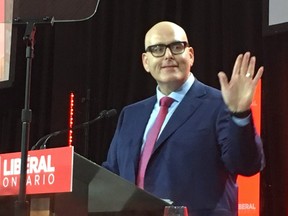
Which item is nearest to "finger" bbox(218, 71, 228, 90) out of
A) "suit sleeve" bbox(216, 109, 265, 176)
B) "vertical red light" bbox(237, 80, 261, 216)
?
"suit sleeve" bbox(216, 109, 265, 176)

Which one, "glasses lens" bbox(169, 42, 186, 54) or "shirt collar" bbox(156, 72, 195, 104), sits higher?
"glasses lens" bbox(169, 42, 186, 54)

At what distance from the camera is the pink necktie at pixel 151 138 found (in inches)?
83.8

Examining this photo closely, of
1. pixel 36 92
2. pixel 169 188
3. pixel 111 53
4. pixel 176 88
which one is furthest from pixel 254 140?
pixel 36 92

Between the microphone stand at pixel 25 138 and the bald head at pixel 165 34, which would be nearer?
the microphone stand at pixel 25 138

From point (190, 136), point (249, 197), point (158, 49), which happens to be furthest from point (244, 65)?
point (249, 197)

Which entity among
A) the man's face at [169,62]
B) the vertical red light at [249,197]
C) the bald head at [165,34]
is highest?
the bald head at [165,34]

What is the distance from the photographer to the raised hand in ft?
5.89

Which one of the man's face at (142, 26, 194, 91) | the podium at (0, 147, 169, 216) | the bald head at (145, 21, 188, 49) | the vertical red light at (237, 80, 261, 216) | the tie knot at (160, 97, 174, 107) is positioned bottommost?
the vertical red light at (237, 80, 261, 216)

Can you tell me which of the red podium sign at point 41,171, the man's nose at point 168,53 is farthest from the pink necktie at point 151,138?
the red podium sign at point 41,171

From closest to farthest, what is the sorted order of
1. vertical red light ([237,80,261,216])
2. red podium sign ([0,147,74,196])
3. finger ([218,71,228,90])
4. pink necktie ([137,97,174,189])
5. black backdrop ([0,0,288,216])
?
red podium sign ([0,147,74,196])
finger ([218,71,228,90])
pink necktie ([137,97,174,189])
vertical red light ([237,80,261,216])
black backdrop ([0,0,288,216])

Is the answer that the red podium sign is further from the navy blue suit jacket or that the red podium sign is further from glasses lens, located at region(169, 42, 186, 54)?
glasses lens, located at region(169, 42, 186, 54)

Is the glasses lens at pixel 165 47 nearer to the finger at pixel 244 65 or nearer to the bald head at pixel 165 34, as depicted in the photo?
the bald head at pixel 165 34

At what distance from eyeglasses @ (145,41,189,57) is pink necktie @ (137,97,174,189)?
0.55 feet

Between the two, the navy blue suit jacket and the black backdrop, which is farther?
Result: the black backdrop
